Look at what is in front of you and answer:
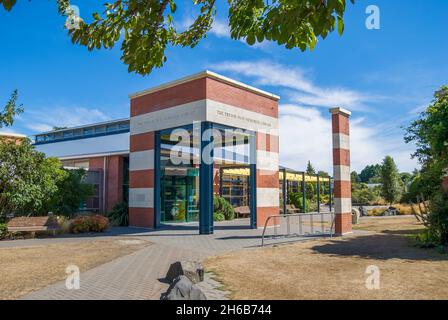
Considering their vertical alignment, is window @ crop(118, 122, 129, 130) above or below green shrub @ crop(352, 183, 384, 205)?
above

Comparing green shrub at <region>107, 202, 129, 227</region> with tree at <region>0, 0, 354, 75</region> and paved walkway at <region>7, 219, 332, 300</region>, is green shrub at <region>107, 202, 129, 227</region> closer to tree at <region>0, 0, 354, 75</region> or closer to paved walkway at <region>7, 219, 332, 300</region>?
paved walkway at <region>7, 219, 332, 300</region>

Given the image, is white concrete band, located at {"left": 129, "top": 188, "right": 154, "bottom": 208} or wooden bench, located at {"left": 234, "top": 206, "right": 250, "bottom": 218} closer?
white concrete band, located at {"left": 129, "top": 188, "right": 154, "bottom": 208}

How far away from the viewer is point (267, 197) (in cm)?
1858

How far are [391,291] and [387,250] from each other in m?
5.08

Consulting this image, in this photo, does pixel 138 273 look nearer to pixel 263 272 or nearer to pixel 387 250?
pixel 263 272

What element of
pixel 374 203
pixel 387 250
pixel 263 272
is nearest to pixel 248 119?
pixel 387 250

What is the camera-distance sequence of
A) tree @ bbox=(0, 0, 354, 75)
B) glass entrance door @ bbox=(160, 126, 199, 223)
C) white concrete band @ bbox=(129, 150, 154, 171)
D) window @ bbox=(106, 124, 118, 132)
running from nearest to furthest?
1. tree @ bbox=(0, 0, 354, 75)
2. white concrete band @ bbox=(129, 150, 154, 171)
3. glass entrance door @ bbox=(160, 126, 199, 223)
4. window @ bbox=(106, 124, 118, 132)

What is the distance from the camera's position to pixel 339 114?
15078 millimetres

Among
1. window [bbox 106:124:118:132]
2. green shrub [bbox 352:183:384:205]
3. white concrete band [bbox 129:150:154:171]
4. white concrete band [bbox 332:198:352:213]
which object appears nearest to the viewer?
white concrete band [bbox 332:198:352:213]

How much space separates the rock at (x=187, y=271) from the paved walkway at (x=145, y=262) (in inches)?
9.3

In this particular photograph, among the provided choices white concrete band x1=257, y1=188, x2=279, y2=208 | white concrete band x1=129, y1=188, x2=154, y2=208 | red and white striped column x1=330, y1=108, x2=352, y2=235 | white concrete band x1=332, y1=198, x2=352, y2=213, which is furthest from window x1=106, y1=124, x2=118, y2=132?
white concrete band x1=332, y1=198, x2=352, y2=213

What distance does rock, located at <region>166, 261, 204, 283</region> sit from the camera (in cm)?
686

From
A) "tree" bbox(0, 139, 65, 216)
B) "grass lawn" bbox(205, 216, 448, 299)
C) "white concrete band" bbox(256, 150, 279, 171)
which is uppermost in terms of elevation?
"white concrete band" bbox(256, 150, 279, 171)

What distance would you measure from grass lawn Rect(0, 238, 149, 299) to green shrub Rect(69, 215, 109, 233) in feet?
10.4
